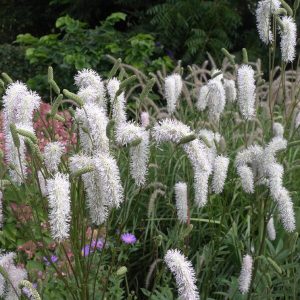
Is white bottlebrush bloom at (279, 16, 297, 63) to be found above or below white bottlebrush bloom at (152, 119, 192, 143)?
above

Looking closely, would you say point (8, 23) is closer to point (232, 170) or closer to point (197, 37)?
point (197, 37)

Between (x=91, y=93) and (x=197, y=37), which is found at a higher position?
(x=197, y=37)

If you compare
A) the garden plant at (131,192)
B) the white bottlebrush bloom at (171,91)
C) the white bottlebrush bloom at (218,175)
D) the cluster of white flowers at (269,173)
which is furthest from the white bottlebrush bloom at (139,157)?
the white bottlebrush bloom at (171,91)

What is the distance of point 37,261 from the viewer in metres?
2.94

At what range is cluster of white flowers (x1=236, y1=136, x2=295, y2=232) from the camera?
2.43 meters

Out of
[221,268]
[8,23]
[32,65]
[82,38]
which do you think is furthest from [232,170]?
[8,23]

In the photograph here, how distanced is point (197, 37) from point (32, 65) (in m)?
2.23

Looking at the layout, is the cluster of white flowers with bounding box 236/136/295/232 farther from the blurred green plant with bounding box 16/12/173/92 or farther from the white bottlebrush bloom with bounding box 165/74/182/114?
the blurred green plant with bounding box 16/12/173/92

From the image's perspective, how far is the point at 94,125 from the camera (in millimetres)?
1941

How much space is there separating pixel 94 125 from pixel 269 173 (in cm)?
83

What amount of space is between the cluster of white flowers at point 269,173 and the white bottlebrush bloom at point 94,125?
774mm

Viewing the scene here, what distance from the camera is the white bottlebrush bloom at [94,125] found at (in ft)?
6.39

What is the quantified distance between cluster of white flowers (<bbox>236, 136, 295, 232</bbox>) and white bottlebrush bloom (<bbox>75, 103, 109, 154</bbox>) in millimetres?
774

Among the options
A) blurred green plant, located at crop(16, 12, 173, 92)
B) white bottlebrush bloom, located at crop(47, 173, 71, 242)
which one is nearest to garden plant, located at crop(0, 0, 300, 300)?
white bottlebrush bloom, located at crop(47, 173, 71, 242)
